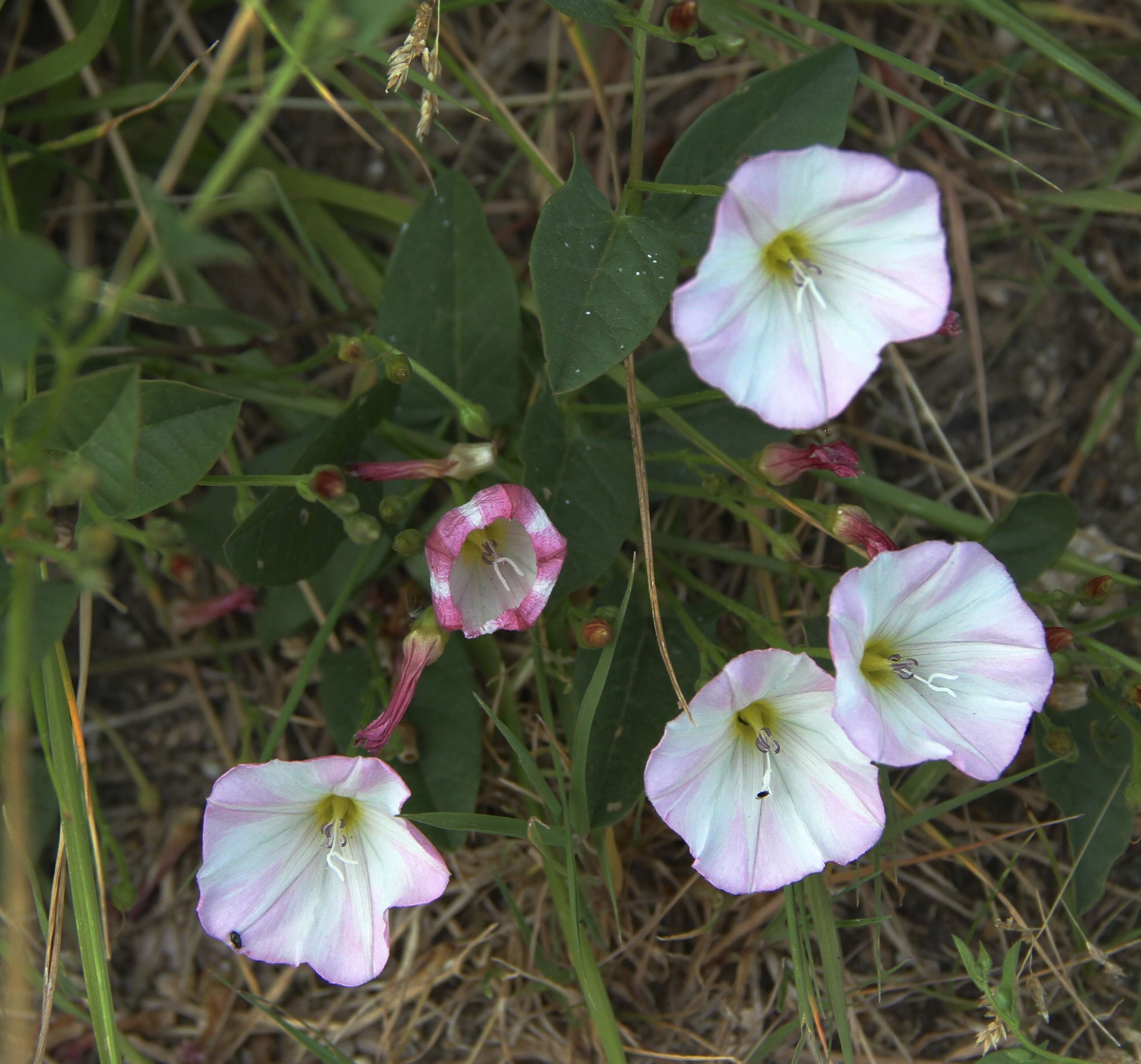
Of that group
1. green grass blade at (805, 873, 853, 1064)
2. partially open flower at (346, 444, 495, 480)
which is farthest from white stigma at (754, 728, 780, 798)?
partially open flower at (346, 444, 495, 480)

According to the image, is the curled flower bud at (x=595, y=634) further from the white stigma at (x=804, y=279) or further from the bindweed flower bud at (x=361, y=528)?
the white stigma at (x=804, y=279)

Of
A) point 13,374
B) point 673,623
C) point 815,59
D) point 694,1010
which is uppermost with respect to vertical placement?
point 815,59

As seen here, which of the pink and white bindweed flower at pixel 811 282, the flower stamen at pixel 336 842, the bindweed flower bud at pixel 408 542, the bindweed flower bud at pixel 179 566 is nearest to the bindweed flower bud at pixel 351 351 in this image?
the bindweed flower bud at pixel 408 542

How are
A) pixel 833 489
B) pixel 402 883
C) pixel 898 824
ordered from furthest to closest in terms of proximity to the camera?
pixel 833 489
pixel 898 824
pixel 402 883

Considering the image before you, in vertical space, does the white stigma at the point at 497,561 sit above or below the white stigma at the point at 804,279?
below

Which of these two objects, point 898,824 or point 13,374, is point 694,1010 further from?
point 13,374

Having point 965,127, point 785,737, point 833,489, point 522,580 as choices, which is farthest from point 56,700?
point 965,127

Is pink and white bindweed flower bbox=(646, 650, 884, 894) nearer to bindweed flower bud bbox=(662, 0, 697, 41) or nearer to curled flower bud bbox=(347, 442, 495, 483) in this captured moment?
curled flower bud bbox=(347, 442, 495, 483)
